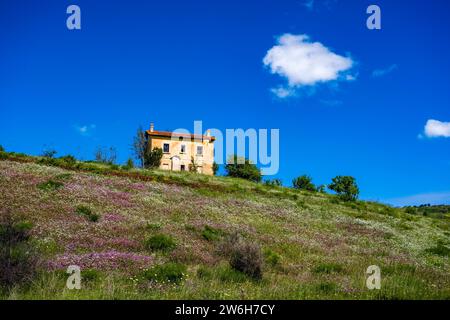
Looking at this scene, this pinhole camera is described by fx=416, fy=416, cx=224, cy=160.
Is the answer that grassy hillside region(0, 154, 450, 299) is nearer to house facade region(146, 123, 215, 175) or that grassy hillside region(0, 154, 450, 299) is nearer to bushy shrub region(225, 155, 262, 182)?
house facade region(146, 123, 215, 175)

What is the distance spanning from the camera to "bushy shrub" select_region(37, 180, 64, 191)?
23625 mm

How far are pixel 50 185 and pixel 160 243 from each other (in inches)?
482

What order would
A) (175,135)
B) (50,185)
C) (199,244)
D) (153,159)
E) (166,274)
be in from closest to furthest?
(166,274)
(199,244)
(50,185)
(153,159)
(175,135)

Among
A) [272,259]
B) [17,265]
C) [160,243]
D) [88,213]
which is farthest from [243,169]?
[17,265]

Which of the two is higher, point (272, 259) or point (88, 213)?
point (88, 213)

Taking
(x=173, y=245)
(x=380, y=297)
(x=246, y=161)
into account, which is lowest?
(x=380, y=297)

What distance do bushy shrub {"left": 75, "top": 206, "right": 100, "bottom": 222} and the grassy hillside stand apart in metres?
0.05

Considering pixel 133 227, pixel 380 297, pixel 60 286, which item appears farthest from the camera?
pixel 133 227

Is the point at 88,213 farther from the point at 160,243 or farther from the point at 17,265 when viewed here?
the point at 17,265

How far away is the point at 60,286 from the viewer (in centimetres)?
951

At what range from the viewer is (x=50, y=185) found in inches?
961
